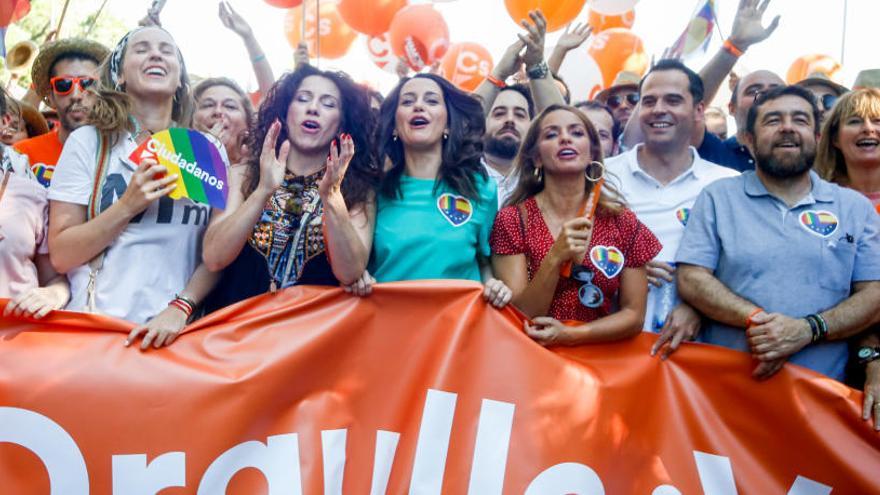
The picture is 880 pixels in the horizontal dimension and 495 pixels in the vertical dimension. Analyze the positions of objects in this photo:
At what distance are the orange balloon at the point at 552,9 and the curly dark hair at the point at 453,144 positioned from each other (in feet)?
13.8

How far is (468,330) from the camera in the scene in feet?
11.4

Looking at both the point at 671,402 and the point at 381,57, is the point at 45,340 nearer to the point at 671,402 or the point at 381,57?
the point at 671,402

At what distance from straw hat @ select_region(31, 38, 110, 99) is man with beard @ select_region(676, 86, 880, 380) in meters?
3.39

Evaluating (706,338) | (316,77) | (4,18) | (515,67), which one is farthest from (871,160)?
(4,18)

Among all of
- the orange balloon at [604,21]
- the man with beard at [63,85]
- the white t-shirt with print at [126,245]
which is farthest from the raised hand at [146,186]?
the orange balloon at [604,21]

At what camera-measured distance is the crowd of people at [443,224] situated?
3400 millimetres

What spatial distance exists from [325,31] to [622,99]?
584 cm

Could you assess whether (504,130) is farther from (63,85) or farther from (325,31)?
(325,31)

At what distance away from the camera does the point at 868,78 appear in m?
5.67

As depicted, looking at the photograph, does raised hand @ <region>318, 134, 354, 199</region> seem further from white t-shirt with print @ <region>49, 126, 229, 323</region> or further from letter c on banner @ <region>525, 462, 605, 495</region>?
letter c on banner @ <region>525, 462, 605, 495</region>

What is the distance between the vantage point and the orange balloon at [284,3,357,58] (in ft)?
35.5

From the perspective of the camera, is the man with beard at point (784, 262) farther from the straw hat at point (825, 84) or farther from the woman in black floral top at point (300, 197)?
the straw hat at point (825, 84)

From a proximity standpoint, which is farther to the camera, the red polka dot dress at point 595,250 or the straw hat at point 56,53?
the straw hat at point 56,53

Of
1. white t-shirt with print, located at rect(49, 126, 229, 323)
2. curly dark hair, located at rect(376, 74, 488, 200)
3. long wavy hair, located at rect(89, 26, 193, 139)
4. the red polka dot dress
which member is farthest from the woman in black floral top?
the red polka dot dress
